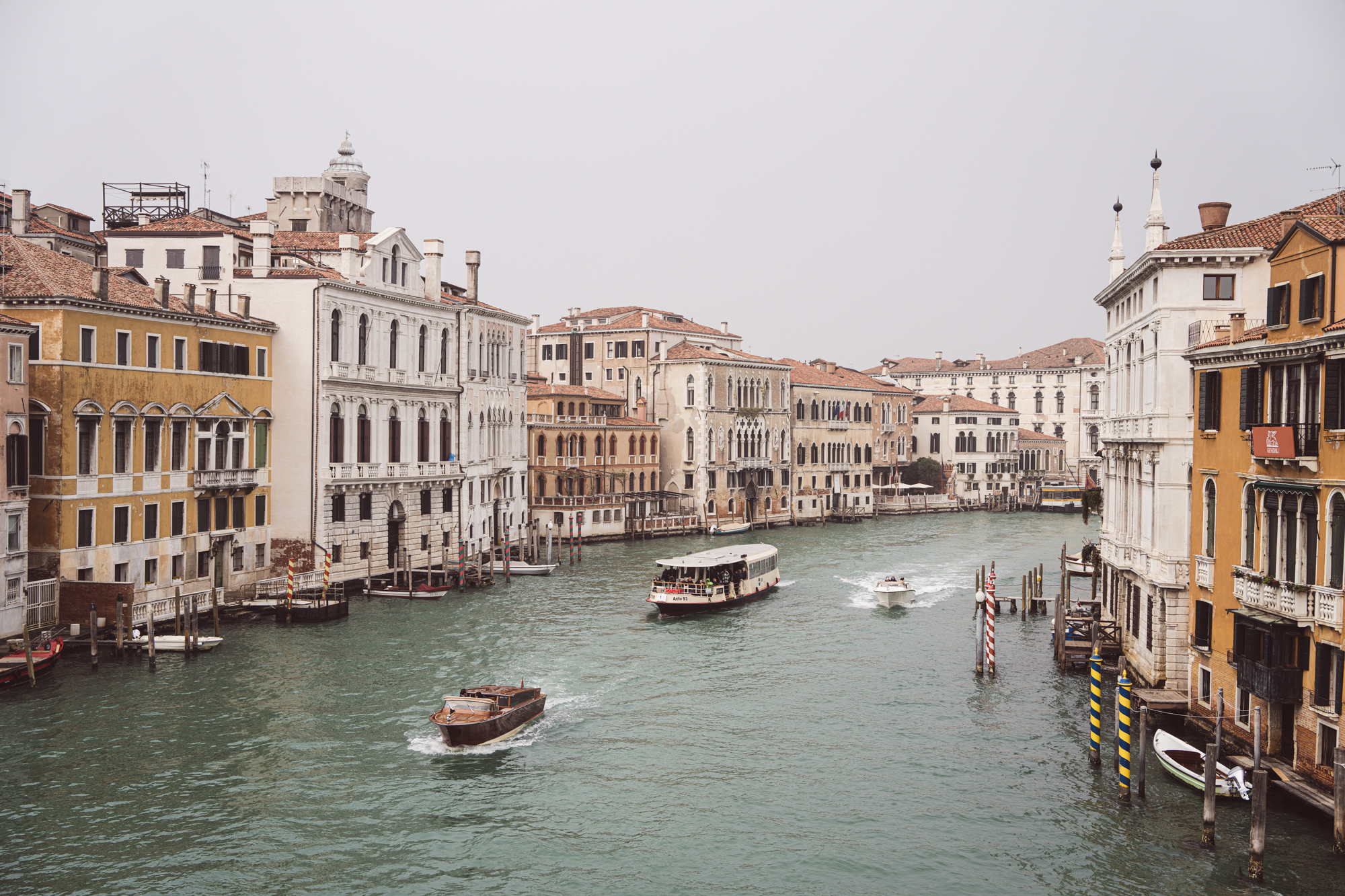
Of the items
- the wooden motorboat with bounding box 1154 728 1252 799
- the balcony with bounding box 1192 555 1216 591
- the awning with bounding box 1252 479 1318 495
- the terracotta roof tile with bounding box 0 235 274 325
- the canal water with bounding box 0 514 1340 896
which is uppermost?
the terracotta roof tile with bounding box 0 235 274 325

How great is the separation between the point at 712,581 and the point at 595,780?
57.4 ft

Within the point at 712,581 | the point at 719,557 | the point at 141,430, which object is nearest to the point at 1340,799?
the point at 712,581

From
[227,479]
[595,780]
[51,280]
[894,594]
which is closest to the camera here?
[595,780]

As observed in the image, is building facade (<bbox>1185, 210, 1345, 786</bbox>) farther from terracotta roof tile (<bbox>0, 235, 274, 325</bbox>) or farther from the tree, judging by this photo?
the tree

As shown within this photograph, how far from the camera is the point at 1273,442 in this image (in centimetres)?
1658

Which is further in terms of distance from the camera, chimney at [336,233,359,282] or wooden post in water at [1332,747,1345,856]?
chimney at [336,233,359,282]

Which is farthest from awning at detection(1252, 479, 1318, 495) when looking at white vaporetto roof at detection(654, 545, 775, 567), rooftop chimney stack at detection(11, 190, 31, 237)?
rooftop chimney stack at detection(11, 190, 31, 237)

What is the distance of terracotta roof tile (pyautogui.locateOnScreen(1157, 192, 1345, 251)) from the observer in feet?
70.0

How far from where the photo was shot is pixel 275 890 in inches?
585

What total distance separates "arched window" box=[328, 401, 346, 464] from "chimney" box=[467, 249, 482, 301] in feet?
35.6

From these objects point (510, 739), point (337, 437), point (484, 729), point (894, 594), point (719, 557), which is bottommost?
point (510, 739)

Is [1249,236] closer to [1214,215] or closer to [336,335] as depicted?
[1214,215]

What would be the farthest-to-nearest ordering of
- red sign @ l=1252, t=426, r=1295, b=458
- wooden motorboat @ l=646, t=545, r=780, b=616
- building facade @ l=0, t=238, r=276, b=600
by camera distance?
wooden motorboat @ l=646, t=545, r=780, b=616, building facade @ l=0, t=238, r=276, b=600, red sign @ l=1252, t=426, r=1295, b=458

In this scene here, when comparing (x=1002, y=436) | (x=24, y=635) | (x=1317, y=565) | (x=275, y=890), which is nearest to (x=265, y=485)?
(x=24, y=635)
